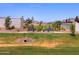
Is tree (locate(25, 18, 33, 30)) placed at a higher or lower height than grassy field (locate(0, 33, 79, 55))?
higher

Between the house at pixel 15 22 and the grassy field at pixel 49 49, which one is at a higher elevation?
the house at pixel 15 22

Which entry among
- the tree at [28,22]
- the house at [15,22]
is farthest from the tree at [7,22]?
the tree at [28,22]

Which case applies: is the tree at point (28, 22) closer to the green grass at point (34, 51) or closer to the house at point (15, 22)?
the house at point (15, 22)

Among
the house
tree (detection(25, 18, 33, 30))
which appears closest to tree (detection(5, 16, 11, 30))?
the house

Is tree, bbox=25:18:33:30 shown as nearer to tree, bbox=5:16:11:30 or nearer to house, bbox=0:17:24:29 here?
house, bbox=0:17:24:29

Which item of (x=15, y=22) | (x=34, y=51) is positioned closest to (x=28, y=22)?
(x=15, y=22)

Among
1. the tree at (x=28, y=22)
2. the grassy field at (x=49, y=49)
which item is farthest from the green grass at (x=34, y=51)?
the tree at (x=28, y=22)

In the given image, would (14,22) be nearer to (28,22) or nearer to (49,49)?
(28,22)

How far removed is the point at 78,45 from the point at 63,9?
38cm

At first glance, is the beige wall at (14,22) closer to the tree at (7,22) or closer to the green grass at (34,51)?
the tree at (7,22)
